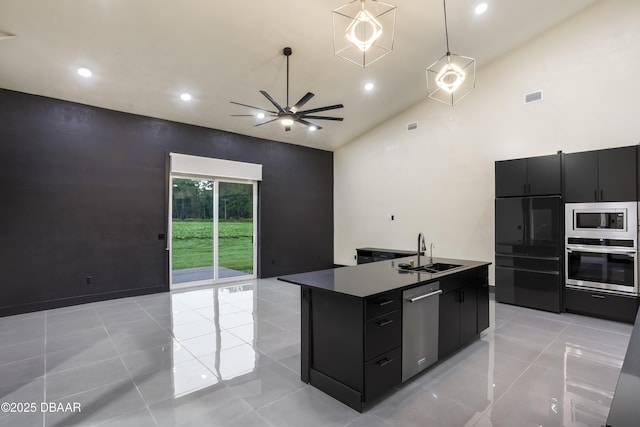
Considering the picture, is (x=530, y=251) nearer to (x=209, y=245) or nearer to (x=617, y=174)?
(x=617, y=174)

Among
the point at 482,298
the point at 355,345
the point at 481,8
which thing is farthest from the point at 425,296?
the point at 481,8

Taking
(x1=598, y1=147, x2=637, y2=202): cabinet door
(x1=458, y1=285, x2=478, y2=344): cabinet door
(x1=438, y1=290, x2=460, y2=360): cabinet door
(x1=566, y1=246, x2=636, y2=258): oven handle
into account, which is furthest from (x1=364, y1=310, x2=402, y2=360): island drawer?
(x1=598, y1=147, x2=637, y2=202): cabinet door

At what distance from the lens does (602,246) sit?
438 centimetres

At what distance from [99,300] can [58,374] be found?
2.76 metres

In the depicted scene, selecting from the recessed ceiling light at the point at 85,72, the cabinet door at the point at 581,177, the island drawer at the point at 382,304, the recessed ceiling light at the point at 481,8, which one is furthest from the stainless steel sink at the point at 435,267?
the recessed ceiling light at the point at 85,72

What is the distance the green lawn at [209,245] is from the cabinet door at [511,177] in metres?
5.17

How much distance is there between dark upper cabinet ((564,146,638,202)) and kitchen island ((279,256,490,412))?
111 inches

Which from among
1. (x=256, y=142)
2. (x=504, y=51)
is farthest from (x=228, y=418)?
(x=504, y=51)

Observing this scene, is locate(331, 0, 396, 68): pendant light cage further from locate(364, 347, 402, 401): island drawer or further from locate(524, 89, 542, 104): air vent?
locate(364, 347, 402, 401): island drawer

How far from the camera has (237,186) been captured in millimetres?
7188

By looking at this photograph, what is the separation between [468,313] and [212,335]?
302 cm

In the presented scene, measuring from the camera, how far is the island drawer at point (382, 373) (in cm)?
232

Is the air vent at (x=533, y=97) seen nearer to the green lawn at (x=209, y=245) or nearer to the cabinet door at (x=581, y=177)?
the cabinet door at (x=581, y=177)

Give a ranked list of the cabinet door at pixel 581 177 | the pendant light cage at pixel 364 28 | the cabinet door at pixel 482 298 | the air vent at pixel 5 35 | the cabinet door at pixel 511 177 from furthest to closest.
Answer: the cabinet door at pixel 511 177 < the cabinet door at pixel 581 177 < the pendant light cage at pixel 364 28 < the air vent at pixel 5 35 < the cabinet door at pixel 482 298
